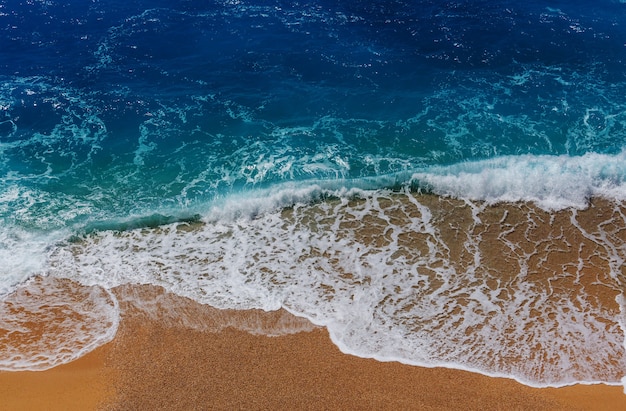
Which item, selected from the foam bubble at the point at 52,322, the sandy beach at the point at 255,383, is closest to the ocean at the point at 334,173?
the foam bubble at the point at 52,322

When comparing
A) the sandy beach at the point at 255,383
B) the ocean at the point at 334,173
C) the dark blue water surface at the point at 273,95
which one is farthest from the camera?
the dark blue water surface at the point at 273,95

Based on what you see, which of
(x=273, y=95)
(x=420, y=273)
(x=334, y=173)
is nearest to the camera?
(x=420, y=273)

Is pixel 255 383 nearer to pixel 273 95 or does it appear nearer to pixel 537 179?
pixel 537 179

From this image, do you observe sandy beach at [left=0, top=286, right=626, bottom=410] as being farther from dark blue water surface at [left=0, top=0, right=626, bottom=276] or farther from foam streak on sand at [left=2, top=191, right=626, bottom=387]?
dark blue water surface at [left=0, top=0, right=626, bottom=276]

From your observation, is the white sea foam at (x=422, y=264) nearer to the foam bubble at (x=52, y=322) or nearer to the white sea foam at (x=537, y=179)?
the white sea foam at (x=537, y=179)

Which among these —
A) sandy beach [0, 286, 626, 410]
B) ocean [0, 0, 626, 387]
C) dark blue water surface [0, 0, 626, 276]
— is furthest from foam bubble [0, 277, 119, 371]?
dark blue water surface [0, 0, 626, 276]

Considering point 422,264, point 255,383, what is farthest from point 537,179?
point 255,383

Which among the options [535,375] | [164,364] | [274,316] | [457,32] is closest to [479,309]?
[535,375]
